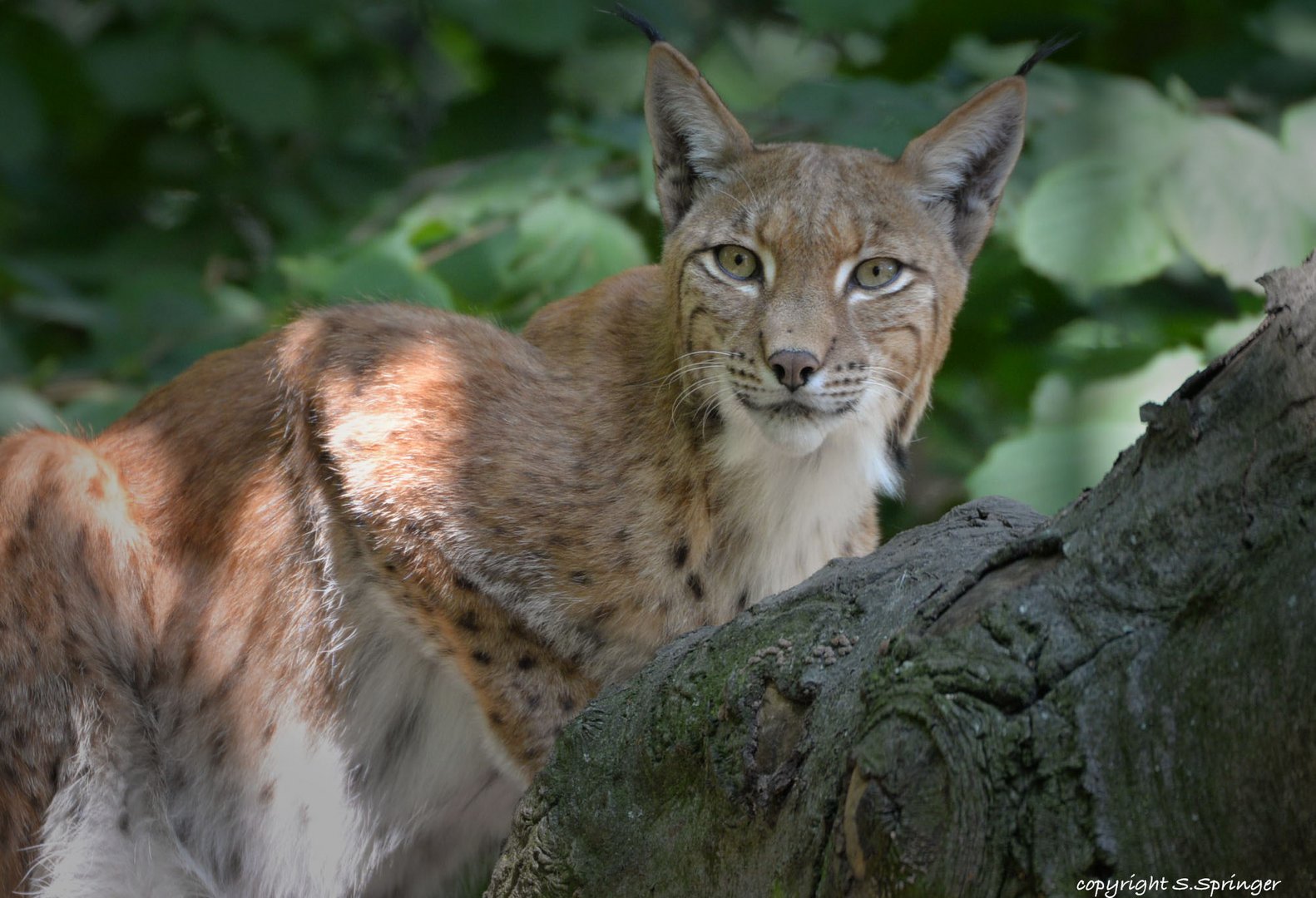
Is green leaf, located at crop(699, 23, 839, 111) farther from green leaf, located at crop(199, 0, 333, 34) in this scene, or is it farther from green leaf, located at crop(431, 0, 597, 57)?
green leaf, located at crop(199, 0, 333, 34)

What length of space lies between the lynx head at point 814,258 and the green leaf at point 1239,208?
94 cm

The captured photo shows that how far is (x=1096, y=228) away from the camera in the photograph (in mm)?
4812

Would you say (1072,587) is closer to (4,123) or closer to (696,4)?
(696,4)

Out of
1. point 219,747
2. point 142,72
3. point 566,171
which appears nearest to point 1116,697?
point 219,747

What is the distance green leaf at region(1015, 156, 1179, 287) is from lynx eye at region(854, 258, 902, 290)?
1.03 metres

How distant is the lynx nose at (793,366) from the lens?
3523 millimetres

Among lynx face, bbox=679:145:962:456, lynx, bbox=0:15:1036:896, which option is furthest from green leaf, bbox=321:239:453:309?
lynx face, bbox=679:145:962:456

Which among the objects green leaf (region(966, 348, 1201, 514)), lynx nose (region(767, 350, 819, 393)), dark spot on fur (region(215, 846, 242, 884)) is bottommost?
dark spot on fur (region(215, 846, 242, 884))

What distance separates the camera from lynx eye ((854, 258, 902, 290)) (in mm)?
3916

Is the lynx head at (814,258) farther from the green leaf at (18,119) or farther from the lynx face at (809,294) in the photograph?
the green leaf at (18,119)

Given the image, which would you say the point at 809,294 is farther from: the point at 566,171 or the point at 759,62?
the point at 759,62

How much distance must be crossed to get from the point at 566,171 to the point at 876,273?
6.18ft

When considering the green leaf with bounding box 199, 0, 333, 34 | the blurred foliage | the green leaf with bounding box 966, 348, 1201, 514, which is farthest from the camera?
the green leaf with bounding box 199, 0, 333, 34

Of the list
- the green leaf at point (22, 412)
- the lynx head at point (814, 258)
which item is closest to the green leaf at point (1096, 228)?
the lynx head at point (814, 258)
